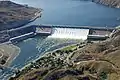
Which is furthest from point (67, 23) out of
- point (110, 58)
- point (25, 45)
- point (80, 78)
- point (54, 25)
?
point (80, 78)

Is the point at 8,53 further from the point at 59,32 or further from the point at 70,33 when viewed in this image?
the point at 70,33

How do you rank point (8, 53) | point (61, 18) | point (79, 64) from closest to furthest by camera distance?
point (79, 64) → point (8, 53) → point (61, 18)

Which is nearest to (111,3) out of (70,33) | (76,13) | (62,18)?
(76,13)

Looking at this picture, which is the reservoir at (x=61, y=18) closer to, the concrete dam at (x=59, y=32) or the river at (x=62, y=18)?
the river at (x=62, y=18)

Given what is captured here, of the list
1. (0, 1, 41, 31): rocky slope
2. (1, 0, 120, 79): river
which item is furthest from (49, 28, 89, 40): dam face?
(0, 1, 41, 31): rocky slope

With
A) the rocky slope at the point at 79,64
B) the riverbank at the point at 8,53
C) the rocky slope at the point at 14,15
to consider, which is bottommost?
the riverbank at the point at 8,53

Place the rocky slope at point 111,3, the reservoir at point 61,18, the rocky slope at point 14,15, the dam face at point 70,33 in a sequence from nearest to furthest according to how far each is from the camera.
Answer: the reservoir at point 61,18 < the dam face at point 70,33 < the rocky slope at point 14,15 < the rocky slope at point 111,3

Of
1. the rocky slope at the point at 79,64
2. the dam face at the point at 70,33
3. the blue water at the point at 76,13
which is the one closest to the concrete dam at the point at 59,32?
the dam face at the point at 70,33
